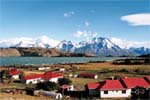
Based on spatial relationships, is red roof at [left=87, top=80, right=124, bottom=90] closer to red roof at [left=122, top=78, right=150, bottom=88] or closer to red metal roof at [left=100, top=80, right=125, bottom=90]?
red metal roof at [left=100, top=80, right=125, bottom=90]

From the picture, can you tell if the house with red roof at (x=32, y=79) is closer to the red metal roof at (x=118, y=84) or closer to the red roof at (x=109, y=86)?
the red metal roof at (x=118, y=84)

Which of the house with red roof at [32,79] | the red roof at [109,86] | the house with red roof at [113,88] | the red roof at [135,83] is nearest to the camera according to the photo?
the house with red roof at [113,88]

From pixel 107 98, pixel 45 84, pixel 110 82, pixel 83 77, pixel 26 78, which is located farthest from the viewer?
pixel 83 77

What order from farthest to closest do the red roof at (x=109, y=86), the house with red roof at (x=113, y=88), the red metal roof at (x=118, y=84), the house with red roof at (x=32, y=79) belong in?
the house with red roof at (x=32, y=79) → the red metal roof at (x=118, y=84) → the red roof at (x=109, y=86) → the house with red roof at (x=113, y=88)

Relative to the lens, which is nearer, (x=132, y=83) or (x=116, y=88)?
(x=116, y=88)

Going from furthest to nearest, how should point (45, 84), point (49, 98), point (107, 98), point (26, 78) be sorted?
point (26, 78) < point (45, 84) < point (107, 98) < point (49, 98)

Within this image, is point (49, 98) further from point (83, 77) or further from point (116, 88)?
point (83, 77)

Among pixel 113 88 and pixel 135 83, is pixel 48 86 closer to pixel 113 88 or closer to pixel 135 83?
pixel 113 88

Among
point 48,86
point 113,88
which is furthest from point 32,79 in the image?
point 113,88

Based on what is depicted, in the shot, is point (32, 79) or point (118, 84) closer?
point (118, 84)

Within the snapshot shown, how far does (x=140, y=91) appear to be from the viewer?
50.0 meters

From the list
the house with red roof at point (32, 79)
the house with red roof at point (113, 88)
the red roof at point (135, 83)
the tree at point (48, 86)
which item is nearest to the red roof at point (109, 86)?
the house with red roof at point (113, 88)

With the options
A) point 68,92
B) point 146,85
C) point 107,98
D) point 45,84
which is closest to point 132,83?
point 146,85

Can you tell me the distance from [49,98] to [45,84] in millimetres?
10971
